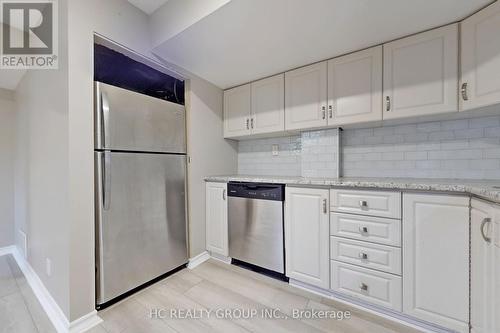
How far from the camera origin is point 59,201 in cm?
141

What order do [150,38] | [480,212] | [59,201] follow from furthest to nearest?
1. [150,38]
2. [59,201]
3. [480,212]

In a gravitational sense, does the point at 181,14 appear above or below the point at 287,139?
above

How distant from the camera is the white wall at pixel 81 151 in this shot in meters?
1.33

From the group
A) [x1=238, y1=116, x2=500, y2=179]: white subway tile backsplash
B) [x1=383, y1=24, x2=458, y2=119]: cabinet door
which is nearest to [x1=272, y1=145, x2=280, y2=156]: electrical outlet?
[x1=238, y1=116, x2=500, y2=179]: white subway tile backsplash

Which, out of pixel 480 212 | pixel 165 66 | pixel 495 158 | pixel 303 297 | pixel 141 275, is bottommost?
pixel 303 297

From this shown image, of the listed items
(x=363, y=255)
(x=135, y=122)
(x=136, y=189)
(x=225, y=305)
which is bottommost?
(x=225, y=305)

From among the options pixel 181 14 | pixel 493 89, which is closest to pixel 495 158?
pixel 493 89

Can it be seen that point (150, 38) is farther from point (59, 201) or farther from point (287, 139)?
point (287, 139)

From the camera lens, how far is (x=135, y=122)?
1683 millimetres

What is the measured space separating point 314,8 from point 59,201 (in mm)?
2157

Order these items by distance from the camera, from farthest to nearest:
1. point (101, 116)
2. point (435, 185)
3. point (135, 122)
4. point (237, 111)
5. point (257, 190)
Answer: point (237, 111)
point (257, 190)
point (135, 122)
point (101, 116)
point (435, 185)

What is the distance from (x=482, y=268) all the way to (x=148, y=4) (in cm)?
290

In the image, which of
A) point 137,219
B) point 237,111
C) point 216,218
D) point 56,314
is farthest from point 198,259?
point 237,111
